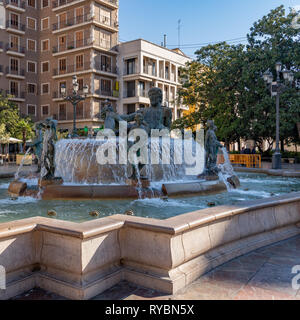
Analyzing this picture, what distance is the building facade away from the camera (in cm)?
3631

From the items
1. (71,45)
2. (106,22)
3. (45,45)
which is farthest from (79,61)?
(45,45)

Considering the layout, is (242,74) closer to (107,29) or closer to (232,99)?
(232,99)

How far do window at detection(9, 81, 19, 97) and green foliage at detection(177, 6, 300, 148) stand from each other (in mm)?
21971

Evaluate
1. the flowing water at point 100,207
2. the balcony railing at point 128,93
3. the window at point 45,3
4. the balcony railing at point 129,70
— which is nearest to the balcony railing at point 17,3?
the window at point 45,3

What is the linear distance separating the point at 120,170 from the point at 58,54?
113ft

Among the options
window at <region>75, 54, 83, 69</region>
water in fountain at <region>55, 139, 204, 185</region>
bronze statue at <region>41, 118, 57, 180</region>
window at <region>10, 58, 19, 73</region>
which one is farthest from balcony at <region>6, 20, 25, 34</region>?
bronze statue at <region>41, 118, 57, 180</region>

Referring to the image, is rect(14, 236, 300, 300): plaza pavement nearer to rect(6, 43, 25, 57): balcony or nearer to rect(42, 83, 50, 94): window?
A: rect(6, 43, 25, 57): balcony

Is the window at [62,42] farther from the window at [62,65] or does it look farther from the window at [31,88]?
the window at [31,88]

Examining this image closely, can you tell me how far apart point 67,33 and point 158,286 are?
4001cm

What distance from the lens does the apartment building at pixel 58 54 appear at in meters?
36.2

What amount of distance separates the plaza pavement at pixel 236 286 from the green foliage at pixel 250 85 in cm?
2081

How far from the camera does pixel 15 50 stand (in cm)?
3784

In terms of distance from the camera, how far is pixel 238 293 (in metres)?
2.77

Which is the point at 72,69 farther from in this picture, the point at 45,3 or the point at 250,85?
the point at 250,85
